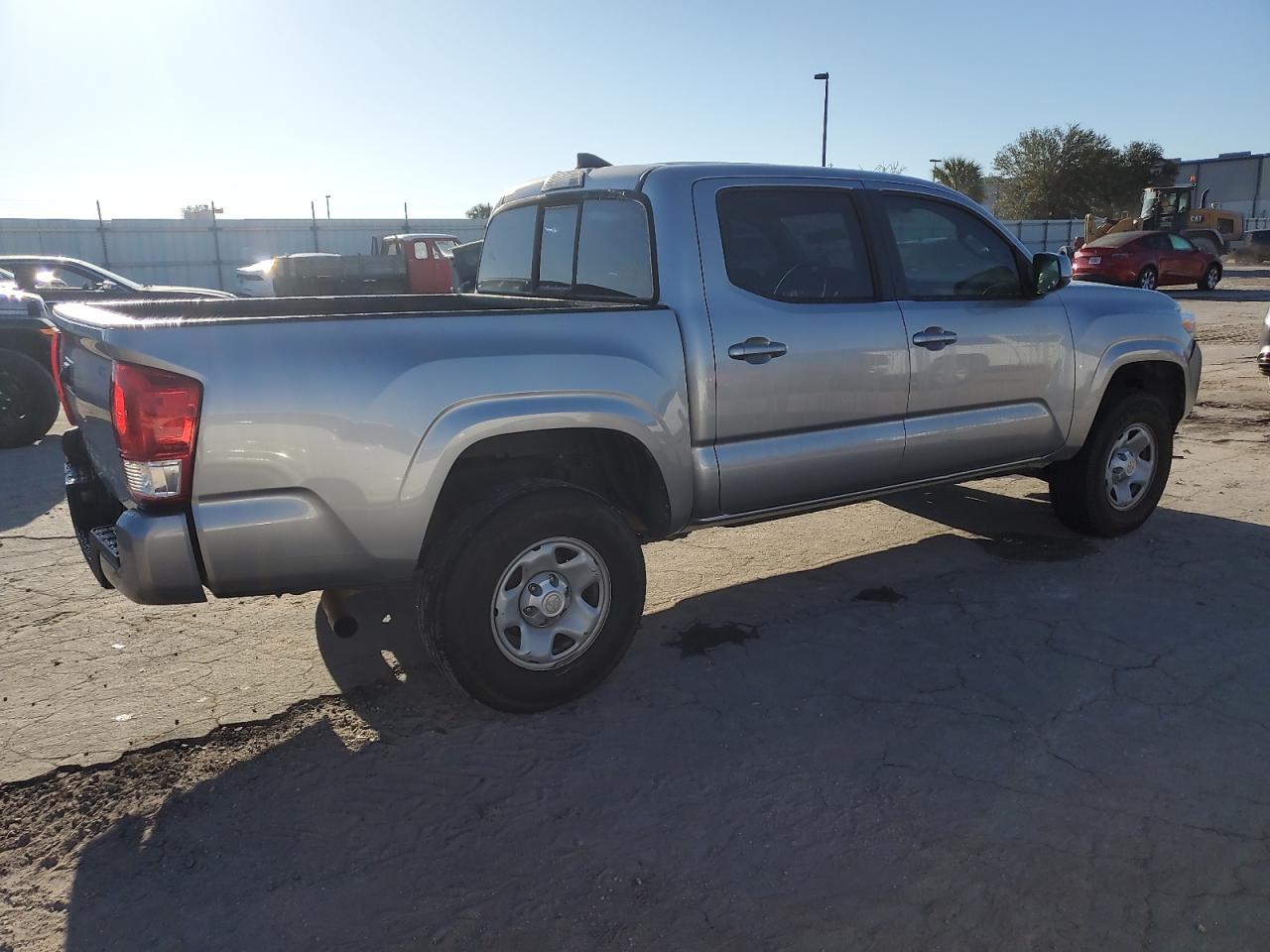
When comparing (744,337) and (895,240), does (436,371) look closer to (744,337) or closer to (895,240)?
(744,337)

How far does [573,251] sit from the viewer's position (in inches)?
168

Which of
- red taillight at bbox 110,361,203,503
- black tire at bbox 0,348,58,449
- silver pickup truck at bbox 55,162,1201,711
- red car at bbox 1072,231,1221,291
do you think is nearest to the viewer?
red taillight at bbox 110,361,203,503

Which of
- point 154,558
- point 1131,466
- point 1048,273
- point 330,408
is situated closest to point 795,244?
point 1048,273

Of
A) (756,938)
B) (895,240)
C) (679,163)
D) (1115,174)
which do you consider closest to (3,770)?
(756,938)

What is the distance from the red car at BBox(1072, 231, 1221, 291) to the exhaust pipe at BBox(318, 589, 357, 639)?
22287mm

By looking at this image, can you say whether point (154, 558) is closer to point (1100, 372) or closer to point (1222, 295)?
point (1100, 372)

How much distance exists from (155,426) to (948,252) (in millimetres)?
3546

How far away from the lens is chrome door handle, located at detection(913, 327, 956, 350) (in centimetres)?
424

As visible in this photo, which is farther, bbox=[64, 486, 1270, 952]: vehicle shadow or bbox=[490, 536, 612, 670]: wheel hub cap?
bbox=[490, 536, 612, 670]: wheel hub cap

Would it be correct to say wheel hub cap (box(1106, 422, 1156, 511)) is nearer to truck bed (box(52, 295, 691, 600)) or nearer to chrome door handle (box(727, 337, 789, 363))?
chrome door handle (box(727, 337, 789, 363))

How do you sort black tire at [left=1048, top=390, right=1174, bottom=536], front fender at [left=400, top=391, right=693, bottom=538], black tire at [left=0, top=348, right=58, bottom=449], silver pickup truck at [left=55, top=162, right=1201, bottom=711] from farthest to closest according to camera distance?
black tire at [left=0, top=348, right=58, bottom=449] < black tire at [left=1048, top=390, right=1174, bottom=536] < front fender at [left=400, top=391, right=693, bottom=538] < silver pickup truck at [left=55, top=162, right=1201, bottom=711]

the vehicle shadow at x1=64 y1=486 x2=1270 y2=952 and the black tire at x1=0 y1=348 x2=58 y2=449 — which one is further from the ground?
the black tire at x1=0 y1=348 x2=58 y2=449

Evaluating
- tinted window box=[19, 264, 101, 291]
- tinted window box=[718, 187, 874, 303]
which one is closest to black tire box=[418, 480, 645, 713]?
tinted window box=[718, 187, 874, 303]

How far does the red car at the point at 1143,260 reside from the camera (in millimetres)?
22109
